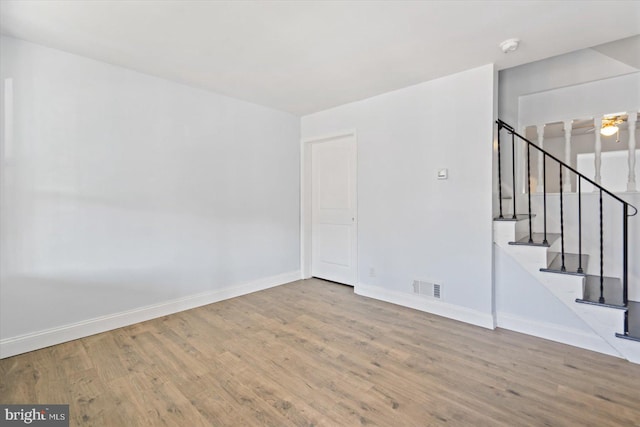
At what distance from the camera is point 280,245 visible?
4344 mm

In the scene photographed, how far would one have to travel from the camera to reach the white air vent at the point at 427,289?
10.4 ft

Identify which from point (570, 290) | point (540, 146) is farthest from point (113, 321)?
point (540, 146)

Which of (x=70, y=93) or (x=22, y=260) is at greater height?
(x=70, y=93)

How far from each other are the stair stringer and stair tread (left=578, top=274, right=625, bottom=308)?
0.07 metres

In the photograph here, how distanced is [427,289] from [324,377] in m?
1.69

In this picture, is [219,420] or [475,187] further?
[475,187]

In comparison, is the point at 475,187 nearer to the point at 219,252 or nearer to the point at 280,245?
the point at 280,245

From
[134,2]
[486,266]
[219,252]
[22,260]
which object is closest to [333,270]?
[219,252]

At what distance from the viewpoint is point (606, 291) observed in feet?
8.40

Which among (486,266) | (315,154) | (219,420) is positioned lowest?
(219,420)

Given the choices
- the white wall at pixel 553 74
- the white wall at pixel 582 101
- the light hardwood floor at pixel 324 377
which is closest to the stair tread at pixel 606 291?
the light hardwood floor at pixel 324 377

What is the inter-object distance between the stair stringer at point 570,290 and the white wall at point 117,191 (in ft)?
9.40

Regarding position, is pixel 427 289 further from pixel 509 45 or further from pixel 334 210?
pixel 509 45

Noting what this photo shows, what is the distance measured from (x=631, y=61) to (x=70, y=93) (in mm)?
5072
